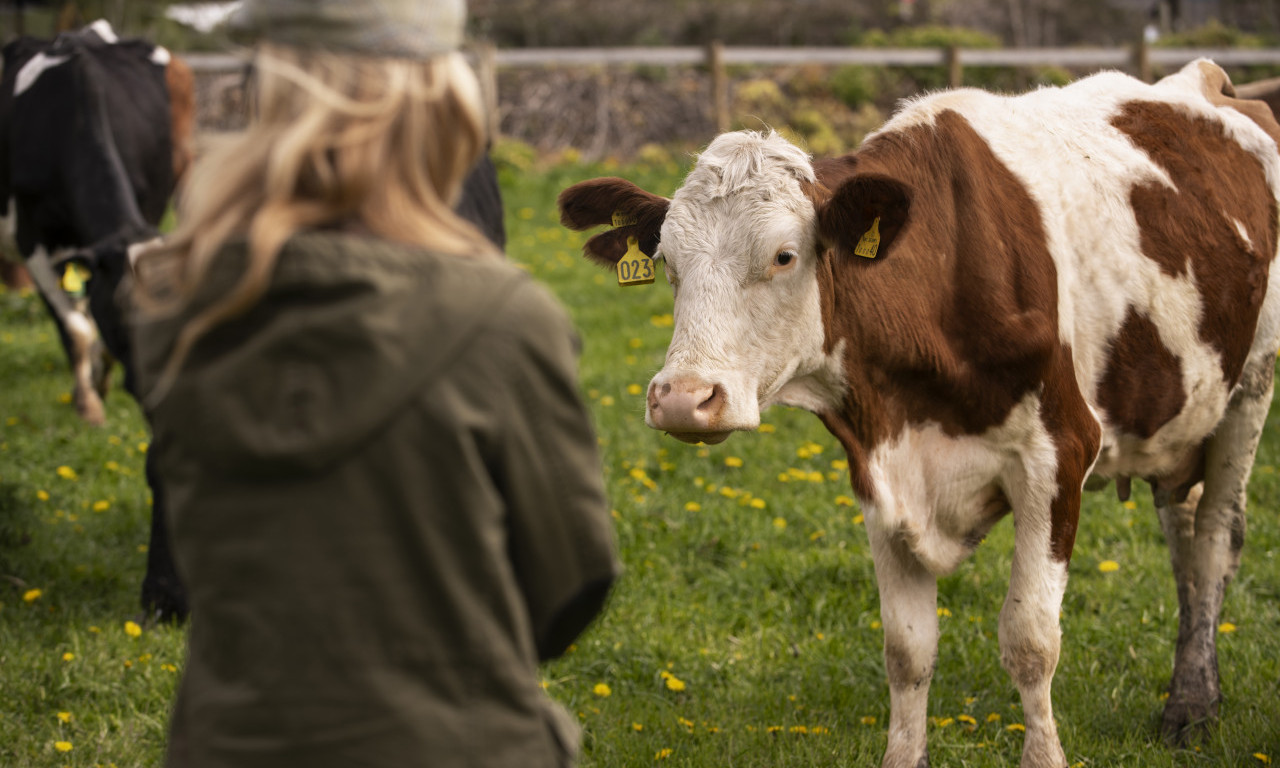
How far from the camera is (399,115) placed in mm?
1517

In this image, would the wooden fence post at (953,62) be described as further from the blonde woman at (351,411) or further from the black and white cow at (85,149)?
the blonde woman at (351,411)

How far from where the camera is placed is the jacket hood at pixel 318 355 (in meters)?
1.43

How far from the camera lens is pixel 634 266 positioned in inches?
145

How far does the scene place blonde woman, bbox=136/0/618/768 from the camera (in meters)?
1.44

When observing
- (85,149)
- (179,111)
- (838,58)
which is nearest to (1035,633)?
(85,149)

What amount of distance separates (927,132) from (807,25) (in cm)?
2076

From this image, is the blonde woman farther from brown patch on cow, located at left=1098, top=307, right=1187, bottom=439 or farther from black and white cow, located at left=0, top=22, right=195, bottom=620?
black and white cow, located at left=0, top=22, right=195, bottom=620

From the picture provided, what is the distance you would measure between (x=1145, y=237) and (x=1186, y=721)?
63.4 inches

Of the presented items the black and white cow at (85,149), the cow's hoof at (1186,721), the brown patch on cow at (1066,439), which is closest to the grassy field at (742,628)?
the cow's hoof at (1186,721)

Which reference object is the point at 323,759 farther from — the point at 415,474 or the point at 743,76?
the point at 743,76

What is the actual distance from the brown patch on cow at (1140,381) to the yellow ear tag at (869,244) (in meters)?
0.95

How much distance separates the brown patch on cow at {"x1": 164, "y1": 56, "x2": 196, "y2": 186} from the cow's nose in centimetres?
510

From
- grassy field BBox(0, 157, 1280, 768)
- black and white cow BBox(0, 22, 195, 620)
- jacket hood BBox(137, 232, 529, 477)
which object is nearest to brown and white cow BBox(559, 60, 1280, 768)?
grassy field BBox(0, 157, 1280, 768)

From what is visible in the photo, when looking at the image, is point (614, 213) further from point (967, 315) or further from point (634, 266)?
point (967, 315)
